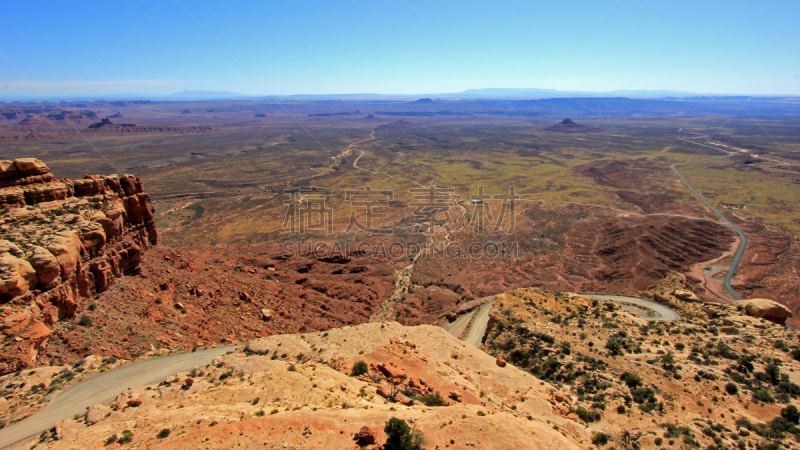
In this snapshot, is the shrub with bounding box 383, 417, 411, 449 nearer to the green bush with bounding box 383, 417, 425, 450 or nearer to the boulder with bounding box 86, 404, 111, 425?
the green bush with bounding box 383, 417, 425, 450

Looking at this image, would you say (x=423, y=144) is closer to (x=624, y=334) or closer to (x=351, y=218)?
(x=351, y=218)

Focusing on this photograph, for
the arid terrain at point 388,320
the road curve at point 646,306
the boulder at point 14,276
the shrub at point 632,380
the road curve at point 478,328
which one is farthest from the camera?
the road curve at point 646,306

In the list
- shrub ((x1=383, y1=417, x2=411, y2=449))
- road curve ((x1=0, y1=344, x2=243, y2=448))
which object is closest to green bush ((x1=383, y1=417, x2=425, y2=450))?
shrub ((x1=383, y1=417, x2=411, y2=449))

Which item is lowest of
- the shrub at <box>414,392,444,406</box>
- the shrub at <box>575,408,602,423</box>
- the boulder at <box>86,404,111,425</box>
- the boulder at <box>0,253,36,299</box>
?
the shrub at <box>575,408,602,423</box>

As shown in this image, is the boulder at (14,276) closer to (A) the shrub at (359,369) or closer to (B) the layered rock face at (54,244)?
(B) the layered rock face at (54,244)

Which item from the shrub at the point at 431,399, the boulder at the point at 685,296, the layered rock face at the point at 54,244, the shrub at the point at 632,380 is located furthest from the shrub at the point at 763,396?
the layered rock face at the point at 54,244

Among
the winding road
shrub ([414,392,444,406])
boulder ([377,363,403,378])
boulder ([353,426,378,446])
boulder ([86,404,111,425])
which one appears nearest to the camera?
boulder ([353,426,378,446])

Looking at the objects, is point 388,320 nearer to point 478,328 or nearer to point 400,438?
point 478,328

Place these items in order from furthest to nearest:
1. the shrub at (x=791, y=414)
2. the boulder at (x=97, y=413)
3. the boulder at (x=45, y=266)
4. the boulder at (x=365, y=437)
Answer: the boulder at (x=45, y=266), the shrub at (x=791, y=414), the boulder at (x=97, y=413), the boulder at (x=365, y=437)
